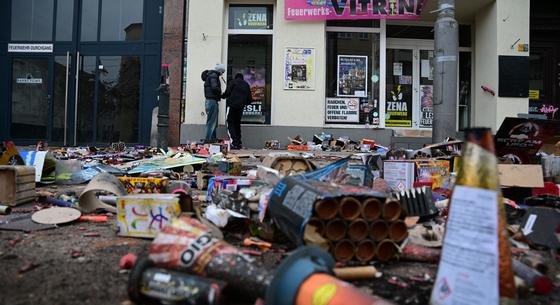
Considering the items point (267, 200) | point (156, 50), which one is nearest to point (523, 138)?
point (267, 200)

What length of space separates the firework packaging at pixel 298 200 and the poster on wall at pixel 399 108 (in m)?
9.43

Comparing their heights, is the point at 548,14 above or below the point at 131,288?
above

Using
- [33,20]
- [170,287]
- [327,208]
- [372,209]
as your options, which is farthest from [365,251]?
[33,20]

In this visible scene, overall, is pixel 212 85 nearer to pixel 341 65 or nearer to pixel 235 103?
pixel 235 103

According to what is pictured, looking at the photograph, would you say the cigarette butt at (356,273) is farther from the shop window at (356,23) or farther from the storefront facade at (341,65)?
the shop window at (356,23)

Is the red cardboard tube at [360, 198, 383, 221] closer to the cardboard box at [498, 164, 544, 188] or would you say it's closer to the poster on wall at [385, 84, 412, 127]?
the cardboard box at [498, 164, 544, 188]

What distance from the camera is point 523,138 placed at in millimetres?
5117

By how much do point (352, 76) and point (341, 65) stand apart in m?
0.42

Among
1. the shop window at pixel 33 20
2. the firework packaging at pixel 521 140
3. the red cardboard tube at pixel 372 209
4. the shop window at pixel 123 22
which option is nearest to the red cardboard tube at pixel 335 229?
the red cardboard tube at pixel 372 209

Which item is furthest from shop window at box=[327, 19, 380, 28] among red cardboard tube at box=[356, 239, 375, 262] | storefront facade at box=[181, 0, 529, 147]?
red cardboard tube at box=[356, 239, 375, 262]

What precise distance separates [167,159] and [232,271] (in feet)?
17.2

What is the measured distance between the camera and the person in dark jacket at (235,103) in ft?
32.3

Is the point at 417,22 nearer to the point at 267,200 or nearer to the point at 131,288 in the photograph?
the point at 267,200

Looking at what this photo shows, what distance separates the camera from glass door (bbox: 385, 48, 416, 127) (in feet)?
38.2
